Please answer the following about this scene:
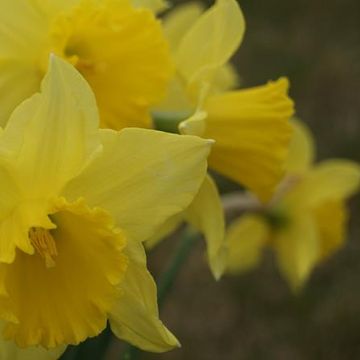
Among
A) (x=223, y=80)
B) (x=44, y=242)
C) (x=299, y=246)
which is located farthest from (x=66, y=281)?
(x=299, y=246)

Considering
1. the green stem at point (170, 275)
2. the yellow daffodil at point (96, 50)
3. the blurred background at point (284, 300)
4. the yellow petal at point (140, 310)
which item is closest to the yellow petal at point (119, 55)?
the yellow daffodil at point (96, 50)

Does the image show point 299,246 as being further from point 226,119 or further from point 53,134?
point 53,134

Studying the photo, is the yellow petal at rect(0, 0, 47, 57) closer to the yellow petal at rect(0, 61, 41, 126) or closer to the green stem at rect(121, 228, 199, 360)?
the yellow petal at rect(0, 61, 41, 126)

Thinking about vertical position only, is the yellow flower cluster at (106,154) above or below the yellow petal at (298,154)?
above

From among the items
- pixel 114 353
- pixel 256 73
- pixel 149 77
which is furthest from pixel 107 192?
pixel 256 73

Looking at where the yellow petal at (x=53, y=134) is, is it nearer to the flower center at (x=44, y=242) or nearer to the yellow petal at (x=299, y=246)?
the flower center at (x=44, y=242)

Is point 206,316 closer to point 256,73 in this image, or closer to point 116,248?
point 256,73

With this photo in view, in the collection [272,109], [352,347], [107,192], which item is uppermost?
[107,192]
